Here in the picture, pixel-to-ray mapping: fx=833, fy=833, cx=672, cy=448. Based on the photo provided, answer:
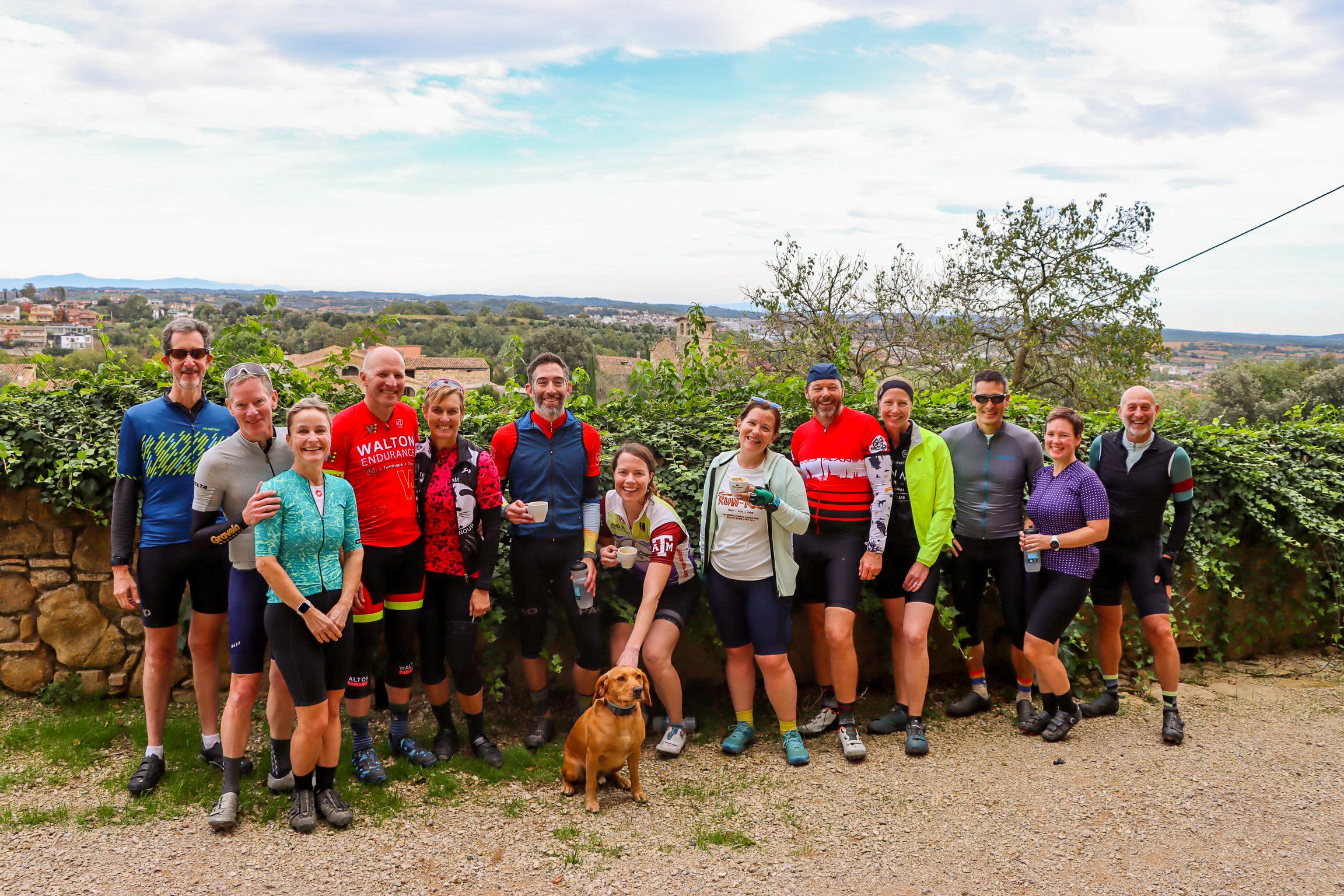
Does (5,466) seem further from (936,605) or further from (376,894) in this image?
(936,605)

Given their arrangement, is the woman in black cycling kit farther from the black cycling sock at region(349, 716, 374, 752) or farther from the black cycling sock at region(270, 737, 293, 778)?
the black cycling sock at region(270, 737, 293, 778)

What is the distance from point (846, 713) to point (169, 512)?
A: 3.33 m

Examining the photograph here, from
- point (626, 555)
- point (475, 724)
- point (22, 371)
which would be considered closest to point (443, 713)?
point (475, 724)

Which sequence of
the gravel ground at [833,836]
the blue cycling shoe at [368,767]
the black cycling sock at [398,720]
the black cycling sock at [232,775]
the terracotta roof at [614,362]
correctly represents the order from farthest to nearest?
the terracotta roof at [614,362]
the black cycling sock at [398,720]
the blue cycling shoe at [368,767]
the black cycling sock at [232,775]
the gravel ground at [833,836]

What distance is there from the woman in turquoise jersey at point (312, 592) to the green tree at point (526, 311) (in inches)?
2196

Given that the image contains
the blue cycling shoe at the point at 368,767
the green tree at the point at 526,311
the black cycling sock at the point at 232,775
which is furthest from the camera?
the green tree at the point at 526,311

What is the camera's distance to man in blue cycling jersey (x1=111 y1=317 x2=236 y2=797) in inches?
143

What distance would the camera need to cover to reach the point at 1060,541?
13.6 ft

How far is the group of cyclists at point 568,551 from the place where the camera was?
134 inches

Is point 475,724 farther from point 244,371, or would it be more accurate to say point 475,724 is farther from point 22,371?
point 22,371

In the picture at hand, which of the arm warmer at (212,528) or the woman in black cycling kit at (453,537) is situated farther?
the woman in black cycling kit at (453,537)

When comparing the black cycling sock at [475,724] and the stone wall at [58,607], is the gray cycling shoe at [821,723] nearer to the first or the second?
the black cycling sock at [475,724]

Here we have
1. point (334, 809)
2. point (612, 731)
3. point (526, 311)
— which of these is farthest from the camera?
point (526, 311)

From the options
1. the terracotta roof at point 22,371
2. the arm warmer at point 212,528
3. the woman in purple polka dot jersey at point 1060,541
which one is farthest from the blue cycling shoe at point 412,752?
the terracotta roof at point 22,371
